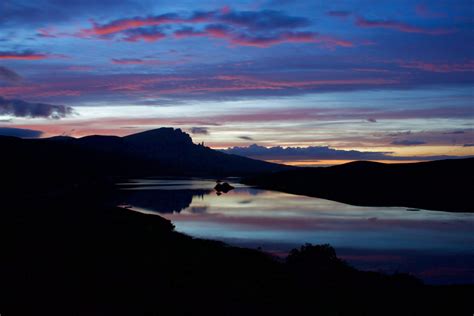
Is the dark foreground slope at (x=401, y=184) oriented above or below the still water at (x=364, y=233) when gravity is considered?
above

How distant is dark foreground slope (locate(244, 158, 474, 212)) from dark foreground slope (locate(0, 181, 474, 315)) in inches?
2440

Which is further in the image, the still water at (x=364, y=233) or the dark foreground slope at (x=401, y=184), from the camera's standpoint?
the dark foreground slope at (x=401, y=184)

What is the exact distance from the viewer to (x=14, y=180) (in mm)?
145875

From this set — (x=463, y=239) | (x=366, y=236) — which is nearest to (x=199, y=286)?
(x=366, y=236)

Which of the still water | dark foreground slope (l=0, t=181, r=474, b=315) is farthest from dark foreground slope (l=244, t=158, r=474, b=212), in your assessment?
dark foreground slope (l=0, t=181, r=474, b=315)

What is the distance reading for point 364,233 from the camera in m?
53.5

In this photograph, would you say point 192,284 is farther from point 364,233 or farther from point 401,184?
point 401,184

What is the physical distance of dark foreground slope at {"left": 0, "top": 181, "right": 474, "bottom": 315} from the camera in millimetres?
20469

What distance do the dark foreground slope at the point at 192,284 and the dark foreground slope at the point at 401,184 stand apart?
61971 mm

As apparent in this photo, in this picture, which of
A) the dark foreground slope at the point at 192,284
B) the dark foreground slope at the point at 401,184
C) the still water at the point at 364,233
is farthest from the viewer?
the dark foreground slope at the point at 401,184

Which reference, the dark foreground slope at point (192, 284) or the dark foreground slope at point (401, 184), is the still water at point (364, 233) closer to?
the dark foreground slope at point (192, 284)

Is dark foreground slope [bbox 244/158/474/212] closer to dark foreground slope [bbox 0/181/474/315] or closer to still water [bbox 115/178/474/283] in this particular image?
still water [bbox 115/178/474/283]

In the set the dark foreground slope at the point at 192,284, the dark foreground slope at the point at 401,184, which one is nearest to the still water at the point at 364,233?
the dark foreground slope at the point at 192,284

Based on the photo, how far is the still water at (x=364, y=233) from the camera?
36688 mm
